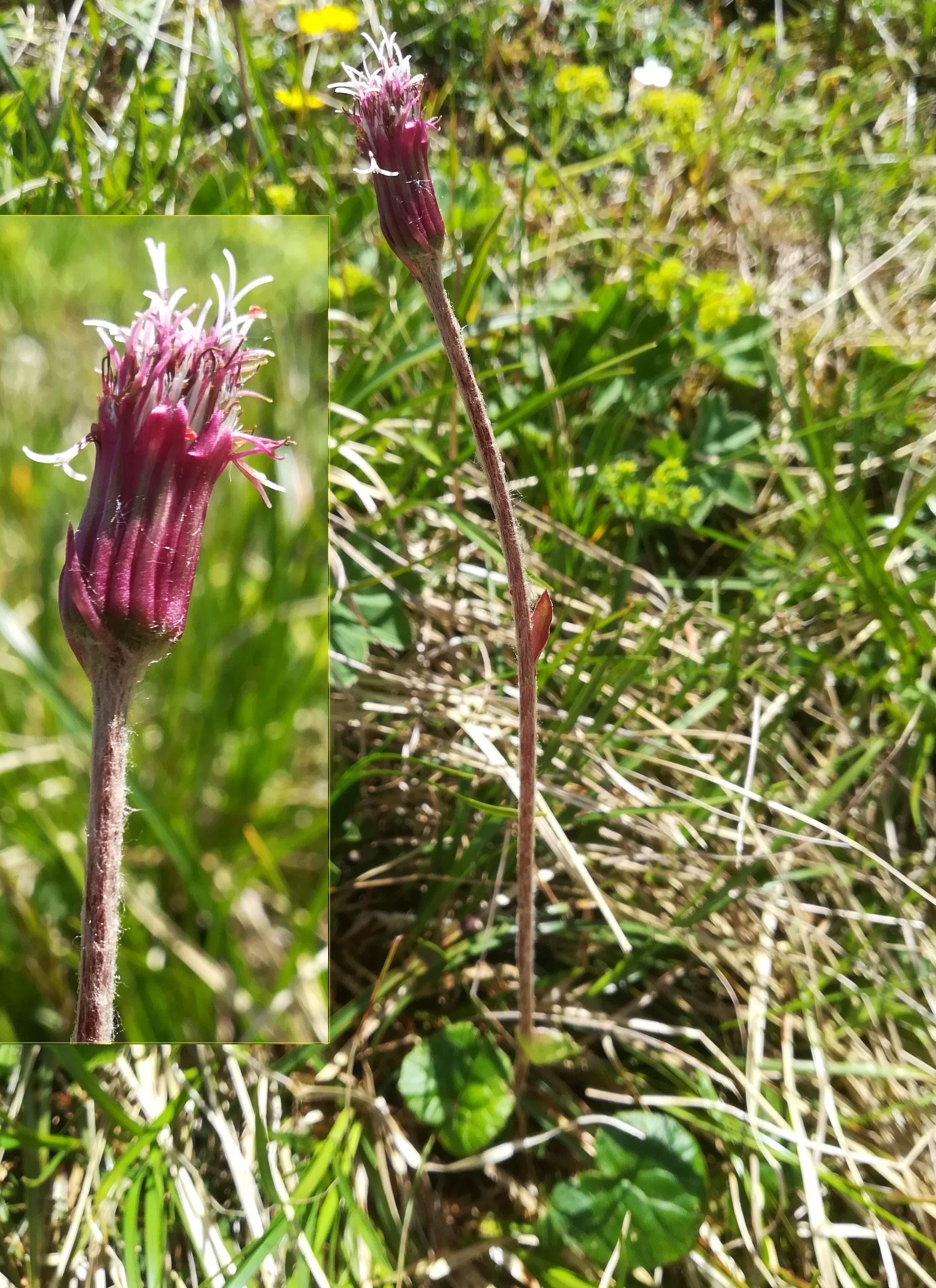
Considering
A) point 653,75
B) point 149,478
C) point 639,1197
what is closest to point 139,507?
point 149,478

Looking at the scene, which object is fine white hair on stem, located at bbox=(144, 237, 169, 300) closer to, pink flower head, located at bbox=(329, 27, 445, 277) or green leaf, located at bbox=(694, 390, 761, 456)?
pink flower head, located at bbox=(329, 27, 445, 277)

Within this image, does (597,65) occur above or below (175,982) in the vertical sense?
above

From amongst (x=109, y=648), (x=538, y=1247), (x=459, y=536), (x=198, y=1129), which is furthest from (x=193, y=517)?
(x=538, y=1247)

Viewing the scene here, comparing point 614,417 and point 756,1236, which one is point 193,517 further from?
point 756,1236

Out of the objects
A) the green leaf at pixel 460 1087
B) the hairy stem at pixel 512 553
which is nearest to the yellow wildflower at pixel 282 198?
the hairy stem at pixel 512 553

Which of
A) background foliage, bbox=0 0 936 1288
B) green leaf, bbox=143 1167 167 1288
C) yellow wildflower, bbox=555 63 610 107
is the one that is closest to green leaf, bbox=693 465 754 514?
background foliage, bbox=0 0 936 1288

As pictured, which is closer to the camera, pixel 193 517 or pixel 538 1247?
pixel 193 517

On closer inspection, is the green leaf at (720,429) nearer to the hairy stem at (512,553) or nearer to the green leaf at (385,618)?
the green leaf at (385,618)
